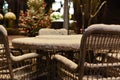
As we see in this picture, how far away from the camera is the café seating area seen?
68.0 inches

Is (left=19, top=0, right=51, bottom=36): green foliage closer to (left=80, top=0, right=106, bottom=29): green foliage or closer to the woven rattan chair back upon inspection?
(left=80, top=0, right=106, bottom=29): green foliage

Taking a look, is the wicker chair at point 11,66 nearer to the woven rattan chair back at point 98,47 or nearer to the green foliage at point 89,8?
the woven rattan chair back at point 98,47

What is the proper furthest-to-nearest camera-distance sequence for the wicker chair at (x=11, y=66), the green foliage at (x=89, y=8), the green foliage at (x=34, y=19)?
the green foliage at (x=89, y=8)
the green foliage at (x=34, y=19)
the wicker chair at (x=11, y=66)

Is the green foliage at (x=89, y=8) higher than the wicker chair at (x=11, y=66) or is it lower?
higher

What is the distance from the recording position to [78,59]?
6.37ft

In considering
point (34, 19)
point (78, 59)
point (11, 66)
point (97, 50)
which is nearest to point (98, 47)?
point (97, 50)

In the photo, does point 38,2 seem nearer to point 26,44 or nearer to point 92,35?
point 26,44

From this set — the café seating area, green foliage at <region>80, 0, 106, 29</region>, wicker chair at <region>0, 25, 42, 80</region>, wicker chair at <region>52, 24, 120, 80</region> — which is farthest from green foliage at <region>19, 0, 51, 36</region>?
→ wicker chair at <region>52, 24, 120, 80</region>

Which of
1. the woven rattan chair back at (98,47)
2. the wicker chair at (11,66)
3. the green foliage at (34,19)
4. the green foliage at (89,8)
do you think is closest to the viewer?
the woven rattan chair back at (98,47)

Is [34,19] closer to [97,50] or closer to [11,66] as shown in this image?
[11,66]

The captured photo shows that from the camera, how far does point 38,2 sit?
4488mm

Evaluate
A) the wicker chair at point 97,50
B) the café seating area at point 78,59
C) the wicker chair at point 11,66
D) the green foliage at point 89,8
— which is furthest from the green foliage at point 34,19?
the wicker chair at point 97,50

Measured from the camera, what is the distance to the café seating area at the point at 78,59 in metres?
1.73

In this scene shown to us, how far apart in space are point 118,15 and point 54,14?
2.12 metres
